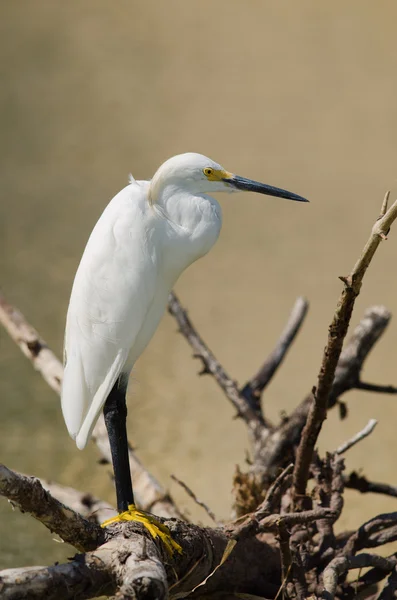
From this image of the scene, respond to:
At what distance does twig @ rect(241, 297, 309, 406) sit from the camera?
273 centimetres

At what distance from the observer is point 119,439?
6.62ft

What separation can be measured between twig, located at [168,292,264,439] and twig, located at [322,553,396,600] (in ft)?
2.22

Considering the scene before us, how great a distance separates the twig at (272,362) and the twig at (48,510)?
1.20 metres

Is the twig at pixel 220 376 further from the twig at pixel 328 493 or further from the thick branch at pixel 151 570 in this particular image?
the thick branch at pixel 151 570

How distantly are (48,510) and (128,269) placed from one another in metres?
0.62

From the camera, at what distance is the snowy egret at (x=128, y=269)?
192cm

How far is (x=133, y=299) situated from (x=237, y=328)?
2684 millimetres

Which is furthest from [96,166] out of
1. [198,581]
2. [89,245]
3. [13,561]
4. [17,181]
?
[198,581]

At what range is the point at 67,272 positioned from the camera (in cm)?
484

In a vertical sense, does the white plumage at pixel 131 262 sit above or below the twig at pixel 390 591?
above

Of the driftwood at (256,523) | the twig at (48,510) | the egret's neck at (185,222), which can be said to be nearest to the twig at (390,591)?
the driftwood at (256,523)

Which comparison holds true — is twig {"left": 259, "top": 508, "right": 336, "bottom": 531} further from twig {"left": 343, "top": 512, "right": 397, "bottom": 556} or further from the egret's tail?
the egret's tail

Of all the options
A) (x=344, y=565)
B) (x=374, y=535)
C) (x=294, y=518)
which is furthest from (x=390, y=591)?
(x=294, y=518)

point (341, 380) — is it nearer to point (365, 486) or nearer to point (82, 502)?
point (365, 486)
